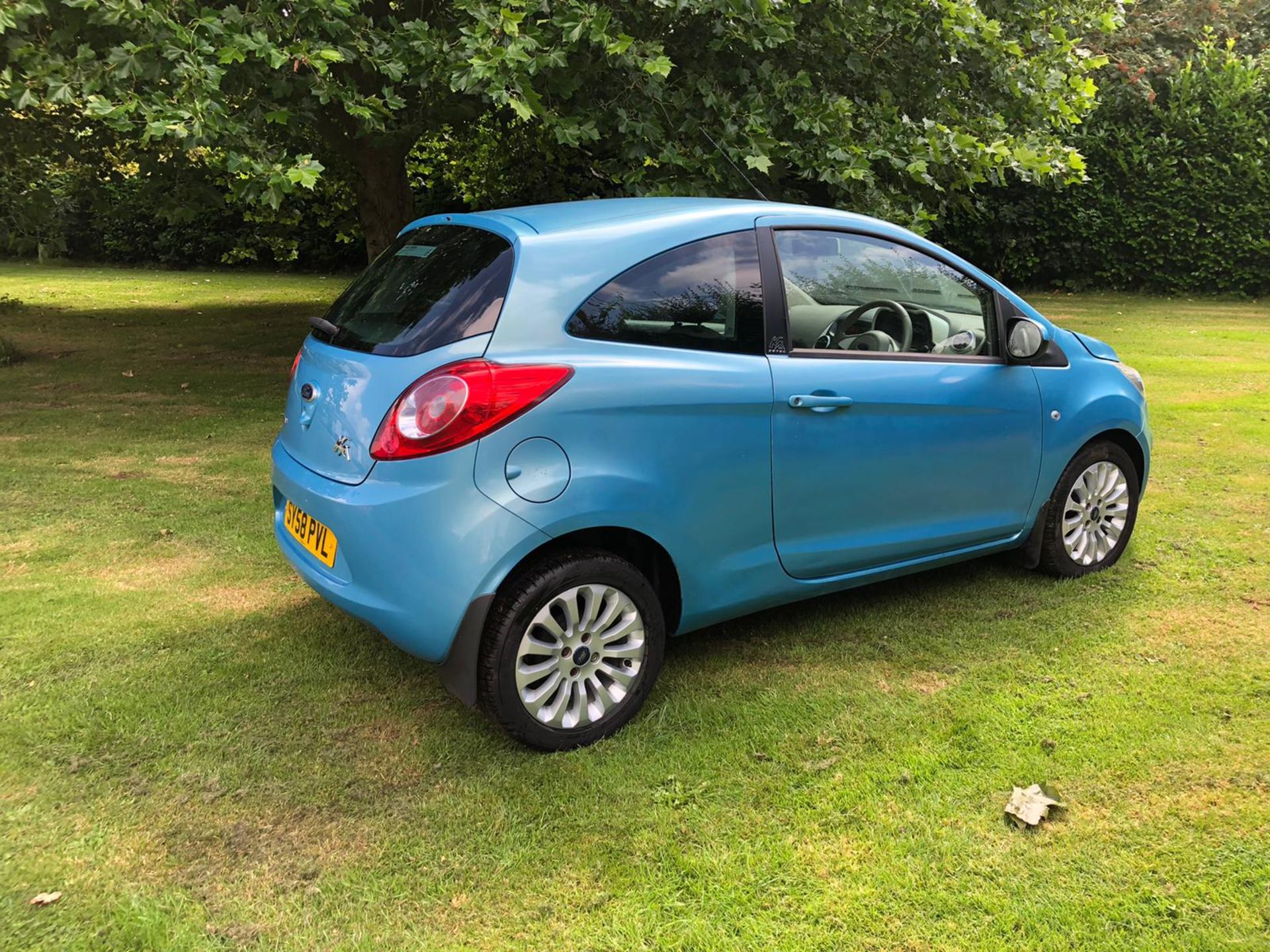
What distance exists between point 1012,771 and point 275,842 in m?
2.17

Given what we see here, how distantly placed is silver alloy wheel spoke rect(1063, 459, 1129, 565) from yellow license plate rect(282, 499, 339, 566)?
3167mm

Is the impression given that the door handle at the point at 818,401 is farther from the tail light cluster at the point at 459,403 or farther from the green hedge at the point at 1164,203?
the green hedge at the point at 1164,203

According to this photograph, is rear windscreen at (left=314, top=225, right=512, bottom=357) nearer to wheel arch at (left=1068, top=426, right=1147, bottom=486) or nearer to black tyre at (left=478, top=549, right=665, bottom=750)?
black tyre at (left=478, top=549, right=665, bottom=750)

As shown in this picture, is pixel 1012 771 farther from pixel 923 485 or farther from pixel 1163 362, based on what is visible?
pixel 1163 362

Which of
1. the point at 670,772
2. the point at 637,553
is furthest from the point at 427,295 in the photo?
the point at 670,772

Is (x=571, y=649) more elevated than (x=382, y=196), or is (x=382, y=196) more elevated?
(x=382, y=196)

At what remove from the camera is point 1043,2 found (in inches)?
326

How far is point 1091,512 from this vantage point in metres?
4.38

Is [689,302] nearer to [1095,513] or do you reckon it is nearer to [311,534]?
[311,534]

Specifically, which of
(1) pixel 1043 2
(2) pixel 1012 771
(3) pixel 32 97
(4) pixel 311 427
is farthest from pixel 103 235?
(2) pixel 1012 771

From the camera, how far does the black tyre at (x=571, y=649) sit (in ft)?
9.37

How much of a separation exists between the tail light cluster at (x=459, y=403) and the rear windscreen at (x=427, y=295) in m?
0.14

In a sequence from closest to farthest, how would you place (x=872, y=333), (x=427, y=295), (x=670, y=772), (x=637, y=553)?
(x=670, y=772) → (x=427, y=295) → (x=637, y=553) → (x=872, y=333)

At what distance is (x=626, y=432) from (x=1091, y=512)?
258 cm
